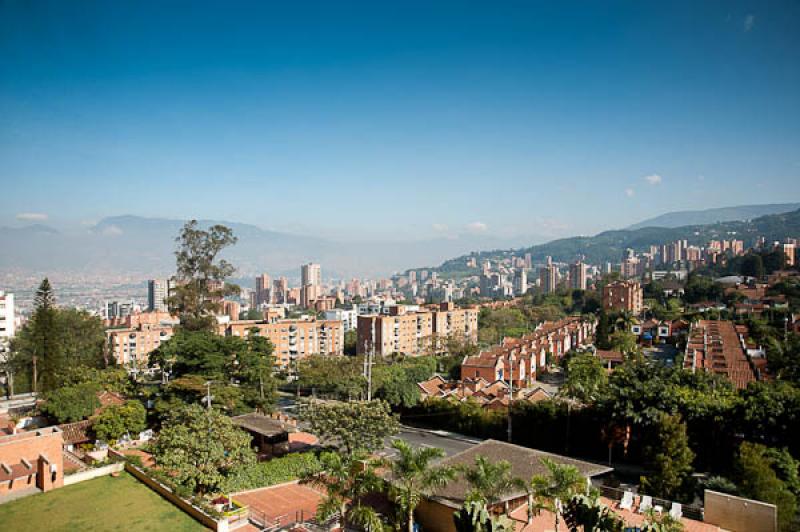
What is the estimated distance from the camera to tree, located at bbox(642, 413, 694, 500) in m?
12.7

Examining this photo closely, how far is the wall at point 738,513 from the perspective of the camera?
10445mm

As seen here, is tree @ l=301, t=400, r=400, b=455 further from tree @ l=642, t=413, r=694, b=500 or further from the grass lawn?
tree @ l=642, t=413, r=694, b=500

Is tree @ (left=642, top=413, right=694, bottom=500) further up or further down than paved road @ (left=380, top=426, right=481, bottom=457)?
further up

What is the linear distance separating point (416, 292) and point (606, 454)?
15940 cm

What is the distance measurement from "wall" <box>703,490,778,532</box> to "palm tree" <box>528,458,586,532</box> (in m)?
3.14

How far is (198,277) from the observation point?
22.9m

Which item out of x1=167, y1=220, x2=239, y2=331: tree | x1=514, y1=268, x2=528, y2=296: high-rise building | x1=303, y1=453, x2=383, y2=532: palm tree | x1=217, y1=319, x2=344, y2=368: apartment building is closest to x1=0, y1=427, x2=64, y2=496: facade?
x1=303, y1=453, x2=383, y2=532: palm tree

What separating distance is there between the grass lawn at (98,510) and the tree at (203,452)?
0.81m

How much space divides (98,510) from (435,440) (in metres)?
10.5

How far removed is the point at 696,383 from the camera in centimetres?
1656

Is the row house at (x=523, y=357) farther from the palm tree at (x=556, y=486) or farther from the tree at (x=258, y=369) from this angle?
the palm tree at (x=556, y=486)

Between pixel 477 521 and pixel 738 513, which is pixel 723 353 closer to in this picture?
pixel 738 513

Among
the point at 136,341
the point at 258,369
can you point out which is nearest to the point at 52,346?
the point at 258,369

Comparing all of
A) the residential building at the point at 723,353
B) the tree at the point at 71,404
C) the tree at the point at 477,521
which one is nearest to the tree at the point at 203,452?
the tree at the point at 71,404
